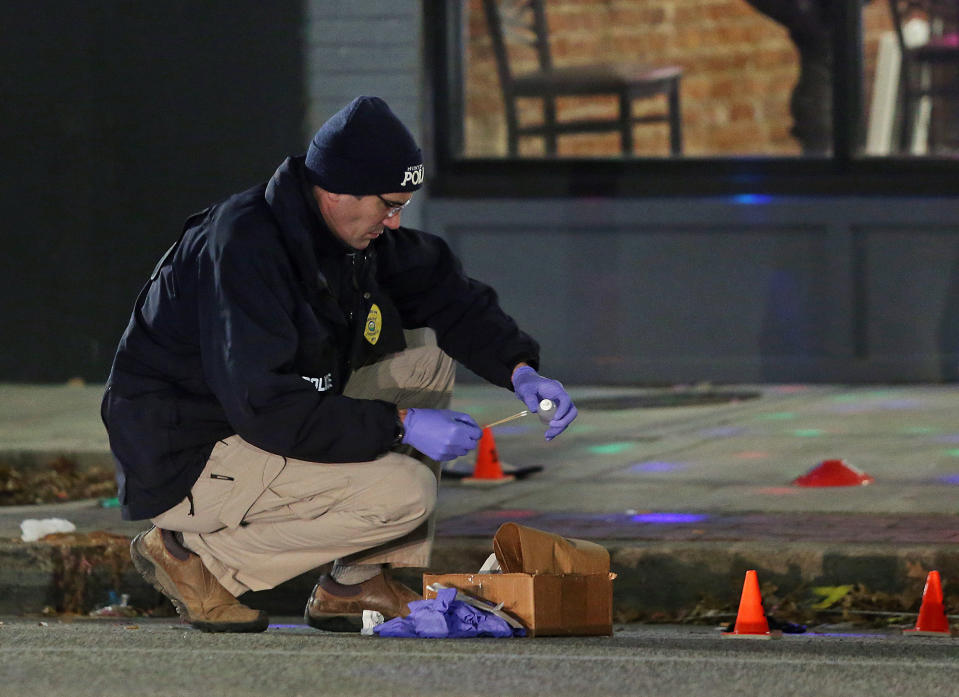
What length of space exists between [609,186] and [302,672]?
7.17 metres

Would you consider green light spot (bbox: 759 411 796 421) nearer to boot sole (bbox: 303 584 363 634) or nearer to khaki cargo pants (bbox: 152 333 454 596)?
khaki cargo pants (bbox: 152 333 454 596)

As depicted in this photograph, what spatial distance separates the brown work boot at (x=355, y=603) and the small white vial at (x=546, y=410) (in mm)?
674

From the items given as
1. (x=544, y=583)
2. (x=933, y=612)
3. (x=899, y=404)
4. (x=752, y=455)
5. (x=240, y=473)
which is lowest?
(x=899, y=404)

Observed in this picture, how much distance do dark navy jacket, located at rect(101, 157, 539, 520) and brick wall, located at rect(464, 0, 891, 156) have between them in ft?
19.8

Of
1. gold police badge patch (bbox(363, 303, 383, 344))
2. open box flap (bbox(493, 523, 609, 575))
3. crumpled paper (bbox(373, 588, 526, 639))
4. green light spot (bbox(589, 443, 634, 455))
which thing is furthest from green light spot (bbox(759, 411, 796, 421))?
crumpled paper (bbox(373, 588, 526, 639))

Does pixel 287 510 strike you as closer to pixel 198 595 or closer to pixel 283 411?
pixel 198 595

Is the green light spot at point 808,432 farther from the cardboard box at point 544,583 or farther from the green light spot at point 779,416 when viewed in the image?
the cardboard box at point 544,583

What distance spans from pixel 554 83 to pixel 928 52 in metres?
2.27

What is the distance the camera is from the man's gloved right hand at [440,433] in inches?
198

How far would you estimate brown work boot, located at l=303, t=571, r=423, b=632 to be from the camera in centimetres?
542

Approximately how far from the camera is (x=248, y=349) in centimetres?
485

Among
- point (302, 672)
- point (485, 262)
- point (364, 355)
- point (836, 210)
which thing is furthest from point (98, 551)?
point (836, 210)

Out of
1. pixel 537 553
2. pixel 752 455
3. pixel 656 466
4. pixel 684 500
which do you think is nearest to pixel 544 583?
pixel 537 553

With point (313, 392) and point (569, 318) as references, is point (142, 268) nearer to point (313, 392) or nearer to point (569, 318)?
point (569, 318)
